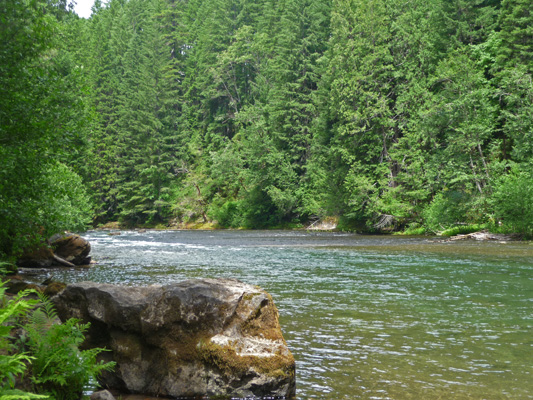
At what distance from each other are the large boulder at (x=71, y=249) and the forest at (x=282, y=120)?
199 centimetres

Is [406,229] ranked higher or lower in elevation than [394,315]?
higher

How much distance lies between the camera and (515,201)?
100 feet

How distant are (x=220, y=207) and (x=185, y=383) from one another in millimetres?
56036

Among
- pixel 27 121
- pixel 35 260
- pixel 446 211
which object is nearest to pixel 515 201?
pixel 446 211

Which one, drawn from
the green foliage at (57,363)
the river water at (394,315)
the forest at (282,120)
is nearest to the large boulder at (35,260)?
the river water at (394,315)

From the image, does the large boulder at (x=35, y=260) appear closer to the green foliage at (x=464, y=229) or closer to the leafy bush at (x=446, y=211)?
the green foliage at (x=464, y=229)

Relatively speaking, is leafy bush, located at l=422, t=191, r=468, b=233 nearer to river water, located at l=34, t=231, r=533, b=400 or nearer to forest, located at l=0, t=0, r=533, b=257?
forest, located at l=0, t=0, r=533, b=257

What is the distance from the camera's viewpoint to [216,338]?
636 cm

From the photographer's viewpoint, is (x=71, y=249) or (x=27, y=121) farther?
(x=71, y=249)

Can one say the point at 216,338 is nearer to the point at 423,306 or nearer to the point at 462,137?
the point at 423,306

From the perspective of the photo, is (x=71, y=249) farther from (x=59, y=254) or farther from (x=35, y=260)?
(x=35, y=260)

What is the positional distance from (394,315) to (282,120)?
160ft

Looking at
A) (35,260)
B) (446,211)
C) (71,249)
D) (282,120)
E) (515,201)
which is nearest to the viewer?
(35,260)

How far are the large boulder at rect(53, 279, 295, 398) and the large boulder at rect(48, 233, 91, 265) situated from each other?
14152mm
